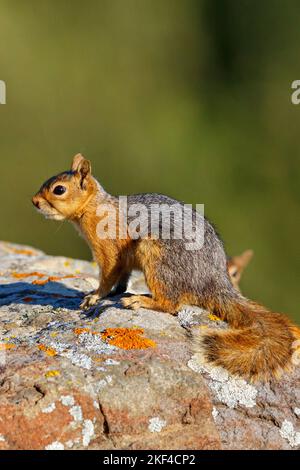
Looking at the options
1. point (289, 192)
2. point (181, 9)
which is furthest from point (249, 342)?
point (181, 9)

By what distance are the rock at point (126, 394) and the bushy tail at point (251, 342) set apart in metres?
0.11

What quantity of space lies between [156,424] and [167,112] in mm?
19911

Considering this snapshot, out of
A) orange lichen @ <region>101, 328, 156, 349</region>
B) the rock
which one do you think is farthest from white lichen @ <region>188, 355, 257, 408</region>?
orange lichen @ <region>101, 328, 156, 349</region>

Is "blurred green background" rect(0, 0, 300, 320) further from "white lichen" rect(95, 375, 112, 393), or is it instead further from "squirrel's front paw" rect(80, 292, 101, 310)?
"white lichen" rect(95, 375, 112, 393)

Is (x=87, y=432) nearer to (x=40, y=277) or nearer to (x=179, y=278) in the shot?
(x=179, y=278)

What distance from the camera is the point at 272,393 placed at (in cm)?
463

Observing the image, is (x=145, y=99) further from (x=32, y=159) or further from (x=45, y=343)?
(x=45, y=343)

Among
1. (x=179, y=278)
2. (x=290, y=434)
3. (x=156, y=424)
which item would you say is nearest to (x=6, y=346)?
(x=156, y=424)

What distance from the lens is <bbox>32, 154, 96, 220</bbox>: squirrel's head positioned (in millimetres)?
6230

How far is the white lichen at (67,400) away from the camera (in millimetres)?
4211

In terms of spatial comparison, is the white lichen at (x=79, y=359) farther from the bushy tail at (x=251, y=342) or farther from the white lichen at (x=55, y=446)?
the bushy tail at (x=251, y=342)

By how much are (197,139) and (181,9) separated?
207 inches

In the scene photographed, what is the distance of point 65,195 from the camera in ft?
20.4

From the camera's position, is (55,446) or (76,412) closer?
(55,446)
